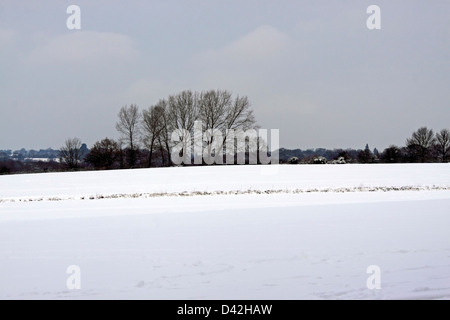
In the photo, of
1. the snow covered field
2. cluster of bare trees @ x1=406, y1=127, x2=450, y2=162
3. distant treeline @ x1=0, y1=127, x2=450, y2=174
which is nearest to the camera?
the snow covered field

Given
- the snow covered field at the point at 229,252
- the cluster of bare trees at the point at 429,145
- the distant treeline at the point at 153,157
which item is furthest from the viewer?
the cluster of bare trees at the point at 429,145

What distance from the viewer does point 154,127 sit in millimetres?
65500

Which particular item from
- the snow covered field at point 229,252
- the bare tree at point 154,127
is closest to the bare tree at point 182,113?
the bare tree at point 154,127

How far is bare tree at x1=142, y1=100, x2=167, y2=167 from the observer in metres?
64.6

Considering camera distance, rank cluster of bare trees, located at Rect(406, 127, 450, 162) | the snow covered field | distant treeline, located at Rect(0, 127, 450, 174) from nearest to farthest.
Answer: the snow covered field
distant treeline, located at Rect(0, 127, 450, 174)
cluster of bare trees, located at Rect(406, 127, 450, 162)

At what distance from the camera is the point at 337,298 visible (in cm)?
598

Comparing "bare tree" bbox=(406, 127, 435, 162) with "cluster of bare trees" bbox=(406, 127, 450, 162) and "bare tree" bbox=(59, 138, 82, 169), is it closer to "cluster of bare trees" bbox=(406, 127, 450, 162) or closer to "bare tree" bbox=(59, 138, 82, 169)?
"cluster of bare trees" bbox=(406, 127, 450, 162)

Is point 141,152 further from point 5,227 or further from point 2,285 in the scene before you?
point 2,285

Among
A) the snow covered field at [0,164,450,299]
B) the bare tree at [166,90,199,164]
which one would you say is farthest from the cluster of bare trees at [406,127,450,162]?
the snow covered field at [0,164,450,299]

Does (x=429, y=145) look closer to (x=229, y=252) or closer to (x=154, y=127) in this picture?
(x=154, y=127)

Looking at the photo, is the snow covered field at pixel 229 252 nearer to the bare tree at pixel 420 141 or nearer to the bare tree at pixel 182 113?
the bare tree at pixel 182 113

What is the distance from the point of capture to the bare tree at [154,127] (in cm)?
6456

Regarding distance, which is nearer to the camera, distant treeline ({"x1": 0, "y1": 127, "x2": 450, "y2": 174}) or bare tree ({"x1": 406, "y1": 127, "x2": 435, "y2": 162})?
distant treeline ({"x1": 0, "y1": 127, "x2": 450, "y2": 174})
